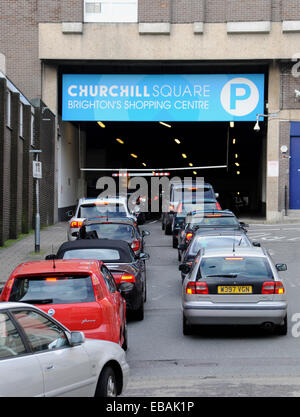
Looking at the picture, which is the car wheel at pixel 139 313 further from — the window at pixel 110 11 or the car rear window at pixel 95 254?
the window at pixel 110 11

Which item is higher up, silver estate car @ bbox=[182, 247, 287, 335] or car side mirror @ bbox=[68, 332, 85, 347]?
car side mirror @ bbox=[68, 332, 85, 347]

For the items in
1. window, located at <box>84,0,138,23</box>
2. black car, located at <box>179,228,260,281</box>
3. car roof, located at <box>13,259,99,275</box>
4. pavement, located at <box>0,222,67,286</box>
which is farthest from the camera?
window, located at <box>84,0,138,23</box>

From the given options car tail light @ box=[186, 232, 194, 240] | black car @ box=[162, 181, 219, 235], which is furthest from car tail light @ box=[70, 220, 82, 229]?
black car @ box=[162, 181, 219, 235]

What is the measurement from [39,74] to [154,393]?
98.1 ft

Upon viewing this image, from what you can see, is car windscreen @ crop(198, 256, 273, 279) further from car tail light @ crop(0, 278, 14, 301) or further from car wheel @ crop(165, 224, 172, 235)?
car wheel @ crop(165, 224, 172, 235)

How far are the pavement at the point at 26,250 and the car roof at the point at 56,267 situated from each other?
7674 millimetres

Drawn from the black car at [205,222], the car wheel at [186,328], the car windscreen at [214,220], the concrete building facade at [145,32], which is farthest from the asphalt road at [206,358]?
the concrete building facade at [145,32]

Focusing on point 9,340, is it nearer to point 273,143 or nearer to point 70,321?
point 70,321

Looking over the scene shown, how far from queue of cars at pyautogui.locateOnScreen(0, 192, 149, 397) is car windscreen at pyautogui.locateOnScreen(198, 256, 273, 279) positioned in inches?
49.8

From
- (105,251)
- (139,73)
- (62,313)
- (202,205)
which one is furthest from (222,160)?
(62,313)

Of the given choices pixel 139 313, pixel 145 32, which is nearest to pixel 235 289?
pixel 139 313

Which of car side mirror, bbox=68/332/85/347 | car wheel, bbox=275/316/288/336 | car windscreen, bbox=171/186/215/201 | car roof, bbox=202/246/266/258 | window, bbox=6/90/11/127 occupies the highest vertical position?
window, bbox=6/90/11/127

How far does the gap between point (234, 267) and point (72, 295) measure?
3613 millimetres

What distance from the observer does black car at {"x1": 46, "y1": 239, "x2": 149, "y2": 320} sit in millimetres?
12477
